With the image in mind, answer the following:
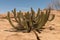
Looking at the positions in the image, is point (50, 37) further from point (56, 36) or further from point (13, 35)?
point (13, 35)

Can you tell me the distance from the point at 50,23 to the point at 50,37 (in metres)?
2.22

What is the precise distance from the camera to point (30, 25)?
18.6ft

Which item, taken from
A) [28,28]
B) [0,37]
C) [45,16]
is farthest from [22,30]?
[0,37]

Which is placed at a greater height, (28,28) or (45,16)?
(45,16)

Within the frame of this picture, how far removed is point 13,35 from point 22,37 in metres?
0.29

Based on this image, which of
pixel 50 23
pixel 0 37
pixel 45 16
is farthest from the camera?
pixel 50 23

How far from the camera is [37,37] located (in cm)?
469

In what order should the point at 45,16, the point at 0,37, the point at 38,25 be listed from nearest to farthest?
the point at 0,37 → the point at 45,16 → the point at 38,25

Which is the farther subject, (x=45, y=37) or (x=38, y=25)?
(x=38, y=25)

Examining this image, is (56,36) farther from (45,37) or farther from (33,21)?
(33,21)

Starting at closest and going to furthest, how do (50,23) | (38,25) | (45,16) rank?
(45,16) < (38,25) < (50,23)

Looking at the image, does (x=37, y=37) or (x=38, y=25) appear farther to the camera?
(x=38, y=25)

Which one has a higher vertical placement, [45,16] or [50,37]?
[45,16]

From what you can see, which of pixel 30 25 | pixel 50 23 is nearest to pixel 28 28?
pixel 30 25
